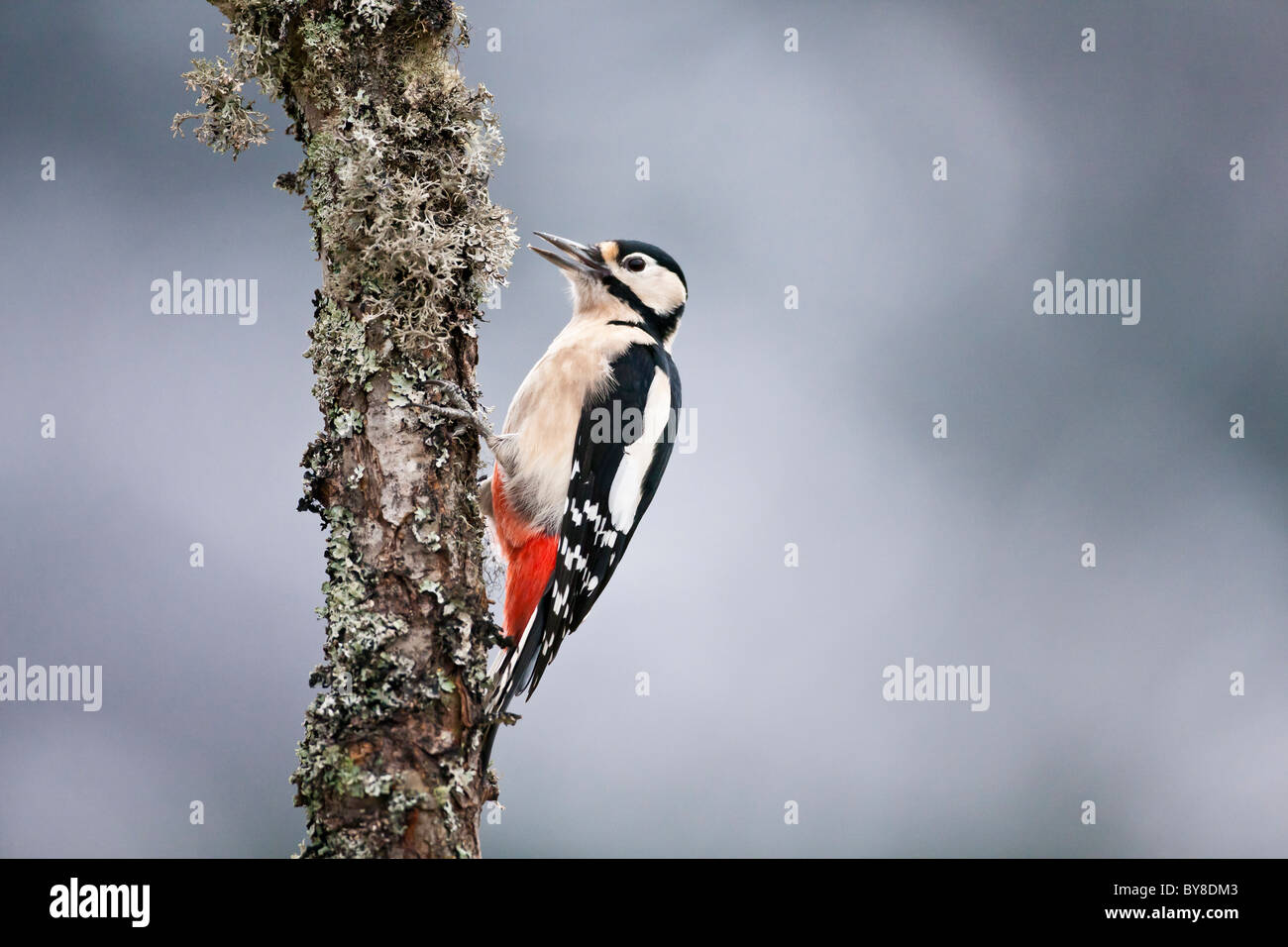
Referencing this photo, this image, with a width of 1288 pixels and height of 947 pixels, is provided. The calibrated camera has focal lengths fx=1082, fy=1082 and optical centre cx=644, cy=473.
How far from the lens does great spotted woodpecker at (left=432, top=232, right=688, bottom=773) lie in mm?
2236

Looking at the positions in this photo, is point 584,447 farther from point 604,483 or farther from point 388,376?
point 388,376

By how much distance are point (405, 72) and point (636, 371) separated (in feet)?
2.79

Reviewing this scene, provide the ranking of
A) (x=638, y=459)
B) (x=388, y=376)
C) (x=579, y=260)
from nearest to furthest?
1. (x=388, y=376)
2. (x=638, y=459)
3. (x=579, y=260)

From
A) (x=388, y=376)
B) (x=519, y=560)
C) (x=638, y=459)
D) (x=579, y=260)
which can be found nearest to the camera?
(x=388, y=376)

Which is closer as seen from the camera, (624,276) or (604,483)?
(604,483)

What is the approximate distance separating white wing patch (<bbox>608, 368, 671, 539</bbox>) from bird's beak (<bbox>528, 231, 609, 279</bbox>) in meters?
0.32

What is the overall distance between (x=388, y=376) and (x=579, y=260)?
100 cm

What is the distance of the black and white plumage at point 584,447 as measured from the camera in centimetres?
224

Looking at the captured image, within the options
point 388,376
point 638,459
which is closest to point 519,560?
point 638,459

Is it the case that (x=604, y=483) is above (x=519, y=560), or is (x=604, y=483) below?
above

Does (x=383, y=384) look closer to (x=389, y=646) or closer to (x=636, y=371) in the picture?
(x=389, y=646)

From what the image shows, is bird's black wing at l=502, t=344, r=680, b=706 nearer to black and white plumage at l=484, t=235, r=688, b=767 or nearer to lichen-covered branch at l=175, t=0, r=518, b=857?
black and white plumage at l=484, t=235, r=688, b=767

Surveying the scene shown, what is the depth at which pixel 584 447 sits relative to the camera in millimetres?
2348
